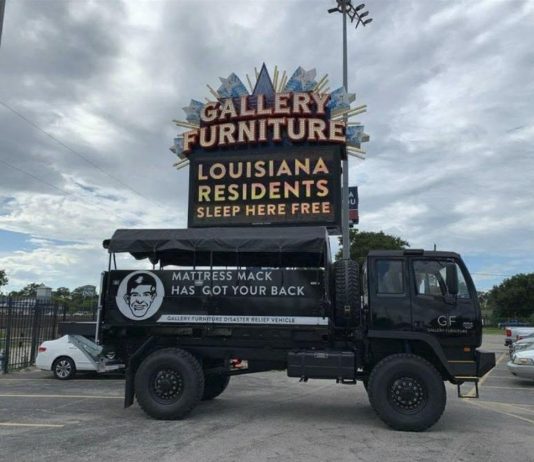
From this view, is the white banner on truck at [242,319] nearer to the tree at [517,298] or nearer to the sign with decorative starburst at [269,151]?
the sign with decorative starburst at [269,151]

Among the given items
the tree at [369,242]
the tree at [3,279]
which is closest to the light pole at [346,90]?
the tree at [369,242]

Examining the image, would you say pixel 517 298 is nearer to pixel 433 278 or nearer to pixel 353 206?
pixel 353 206

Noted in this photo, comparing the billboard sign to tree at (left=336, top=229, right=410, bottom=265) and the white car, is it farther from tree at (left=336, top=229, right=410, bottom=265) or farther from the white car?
tree at (left=336, top=229, right=410, bottom=265)

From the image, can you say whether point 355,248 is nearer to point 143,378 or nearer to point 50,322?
point 50,322

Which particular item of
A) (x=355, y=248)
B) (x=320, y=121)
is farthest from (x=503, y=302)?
(x=320, y=121)

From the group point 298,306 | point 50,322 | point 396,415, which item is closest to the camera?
point 396,415

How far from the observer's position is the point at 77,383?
13.1m

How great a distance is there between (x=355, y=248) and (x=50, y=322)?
34677 millimetres

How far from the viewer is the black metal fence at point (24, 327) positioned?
51.0 feet

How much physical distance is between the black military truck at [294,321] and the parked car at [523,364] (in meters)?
6.28

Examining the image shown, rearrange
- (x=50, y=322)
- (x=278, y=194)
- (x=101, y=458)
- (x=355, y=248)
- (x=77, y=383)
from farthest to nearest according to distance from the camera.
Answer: (x=355, y=248) → (x=50, y=322) → (x=278, y=194) → (x=77, y=383) → (x=101, y=458)

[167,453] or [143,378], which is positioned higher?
[143,378]

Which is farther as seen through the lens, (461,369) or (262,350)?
(262,350)

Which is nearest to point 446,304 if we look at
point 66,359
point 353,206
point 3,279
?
point 66,359
